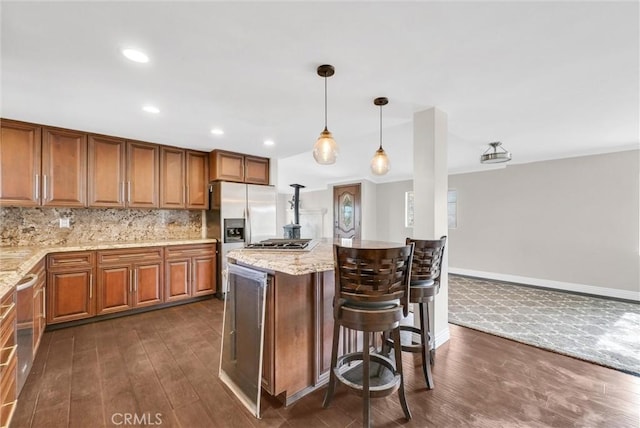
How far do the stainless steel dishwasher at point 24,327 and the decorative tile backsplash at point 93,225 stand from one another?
1.71 metres

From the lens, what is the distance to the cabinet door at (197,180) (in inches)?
166

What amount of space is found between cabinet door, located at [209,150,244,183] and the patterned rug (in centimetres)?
367

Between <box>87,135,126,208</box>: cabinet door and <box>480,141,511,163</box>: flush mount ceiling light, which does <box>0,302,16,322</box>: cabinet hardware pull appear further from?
<box>480,141,511,163</box>: flush mount ceiling light

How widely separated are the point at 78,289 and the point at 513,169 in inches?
269

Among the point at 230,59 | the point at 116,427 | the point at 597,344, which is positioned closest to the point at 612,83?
the point at 597,344

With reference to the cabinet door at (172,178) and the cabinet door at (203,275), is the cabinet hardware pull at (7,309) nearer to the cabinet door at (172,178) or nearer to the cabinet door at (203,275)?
the cabinet door at (203,275)

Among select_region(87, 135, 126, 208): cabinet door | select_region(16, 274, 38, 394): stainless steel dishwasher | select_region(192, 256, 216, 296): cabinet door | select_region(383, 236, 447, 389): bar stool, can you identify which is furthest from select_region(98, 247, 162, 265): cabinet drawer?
select_region(383, 236, 447, 389): bar stool

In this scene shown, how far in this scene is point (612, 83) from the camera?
2207 millimetres

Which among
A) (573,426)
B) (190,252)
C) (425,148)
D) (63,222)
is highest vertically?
(425,148)

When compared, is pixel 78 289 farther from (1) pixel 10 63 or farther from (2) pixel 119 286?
(1) pixel 10 63

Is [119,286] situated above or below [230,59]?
below

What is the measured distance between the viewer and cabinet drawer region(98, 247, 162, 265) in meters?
3.26

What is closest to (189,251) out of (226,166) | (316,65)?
(226,166)

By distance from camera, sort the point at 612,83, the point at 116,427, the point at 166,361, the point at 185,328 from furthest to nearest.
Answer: the point at 185,328, the point at 166,361, the point at 612,83, the point at 116,427
